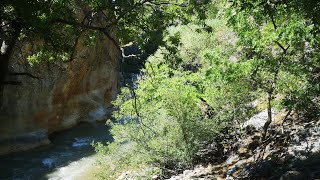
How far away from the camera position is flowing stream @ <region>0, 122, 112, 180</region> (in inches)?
619

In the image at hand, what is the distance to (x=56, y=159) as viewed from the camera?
17.5 metres

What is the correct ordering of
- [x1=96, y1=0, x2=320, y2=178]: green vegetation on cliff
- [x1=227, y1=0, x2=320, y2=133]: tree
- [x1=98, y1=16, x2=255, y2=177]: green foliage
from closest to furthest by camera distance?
[x1=227, y1=0, x2=320, y2=133]: tree, [x1=96, y1=0, x2=320, y2=178]: green vegetation on cliff, [x1=98, y1=16, x2=255, y2=177]: green foliage

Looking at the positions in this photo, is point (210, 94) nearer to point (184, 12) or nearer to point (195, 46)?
point (184, 12)

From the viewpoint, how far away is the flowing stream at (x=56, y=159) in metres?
15.7

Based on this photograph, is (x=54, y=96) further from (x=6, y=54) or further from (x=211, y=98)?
(x=6, y=54)

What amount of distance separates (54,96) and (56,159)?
13.2 ft

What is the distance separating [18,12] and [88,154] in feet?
41.3

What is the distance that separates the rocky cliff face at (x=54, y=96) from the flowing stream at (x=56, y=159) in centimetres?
59

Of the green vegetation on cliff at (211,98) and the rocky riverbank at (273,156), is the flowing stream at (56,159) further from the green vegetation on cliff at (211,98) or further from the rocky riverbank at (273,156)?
the rocky riverbank at (273,156)

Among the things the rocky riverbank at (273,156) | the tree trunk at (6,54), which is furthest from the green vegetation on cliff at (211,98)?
the tree trunk at (6,54)

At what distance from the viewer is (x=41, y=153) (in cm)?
1805

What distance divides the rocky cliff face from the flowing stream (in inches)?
23.2

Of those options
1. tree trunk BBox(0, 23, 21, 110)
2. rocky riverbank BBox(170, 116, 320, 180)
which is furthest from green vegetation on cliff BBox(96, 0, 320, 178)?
tree trunk BBox(0, 23, 21, 110)

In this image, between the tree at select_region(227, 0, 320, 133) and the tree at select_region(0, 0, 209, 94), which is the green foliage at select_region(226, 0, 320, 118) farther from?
the tree at select_region(0, 0, 209, 94)
